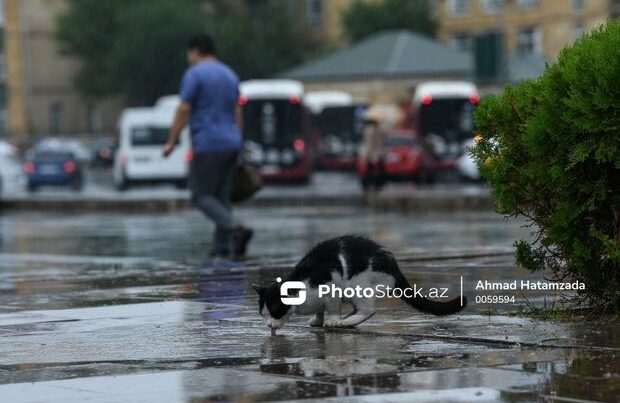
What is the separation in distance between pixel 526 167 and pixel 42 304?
138 inches

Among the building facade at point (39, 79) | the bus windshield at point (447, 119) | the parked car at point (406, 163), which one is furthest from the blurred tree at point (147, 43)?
the parked car at point (406, 163)

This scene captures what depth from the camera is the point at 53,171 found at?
53.6m

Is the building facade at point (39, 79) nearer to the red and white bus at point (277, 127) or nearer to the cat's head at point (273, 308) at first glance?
the red and white bus at point (277, 127)

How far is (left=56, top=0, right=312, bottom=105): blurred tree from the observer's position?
306 ft

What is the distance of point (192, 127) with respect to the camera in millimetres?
14703

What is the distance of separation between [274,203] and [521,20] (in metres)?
66.1

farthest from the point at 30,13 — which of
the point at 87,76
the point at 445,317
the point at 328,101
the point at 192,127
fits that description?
the point at 445,317

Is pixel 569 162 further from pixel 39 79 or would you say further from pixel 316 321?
pixel 39 79

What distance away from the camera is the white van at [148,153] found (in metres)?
49.0

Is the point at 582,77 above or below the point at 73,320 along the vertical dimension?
above

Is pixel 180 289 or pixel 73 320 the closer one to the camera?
pixel 73 320

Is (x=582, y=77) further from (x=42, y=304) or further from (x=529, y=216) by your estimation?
(x=42, y=304)

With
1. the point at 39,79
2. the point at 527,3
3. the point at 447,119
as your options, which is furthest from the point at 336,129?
the point at 39,79

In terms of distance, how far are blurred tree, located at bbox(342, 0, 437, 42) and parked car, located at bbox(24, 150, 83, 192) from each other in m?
44.7
